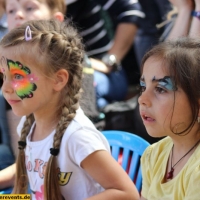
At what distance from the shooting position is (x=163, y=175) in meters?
1.32

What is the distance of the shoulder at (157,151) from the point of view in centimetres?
140

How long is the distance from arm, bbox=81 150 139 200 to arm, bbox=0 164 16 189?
46 cm

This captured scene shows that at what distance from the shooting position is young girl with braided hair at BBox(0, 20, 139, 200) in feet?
4.83

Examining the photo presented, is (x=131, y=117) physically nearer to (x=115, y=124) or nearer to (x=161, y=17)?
(x=115, y=124)

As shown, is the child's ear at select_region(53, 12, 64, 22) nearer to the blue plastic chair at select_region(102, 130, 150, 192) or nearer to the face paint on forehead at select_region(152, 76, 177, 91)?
the blue plastic chair at select_region(102, 130, 150, 192)

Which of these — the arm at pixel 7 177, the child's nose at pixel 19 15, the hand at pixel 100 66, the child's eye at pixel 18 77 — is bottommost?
the arm at pixel 7 177

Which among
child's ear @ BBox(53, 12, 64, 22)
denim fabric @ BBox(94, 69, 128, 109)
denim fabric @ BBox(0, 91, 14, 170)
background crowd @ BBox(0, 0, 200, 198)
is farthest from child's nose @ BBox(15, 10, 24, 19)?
denim fabric @ BBox(94, 69, 128, 109)

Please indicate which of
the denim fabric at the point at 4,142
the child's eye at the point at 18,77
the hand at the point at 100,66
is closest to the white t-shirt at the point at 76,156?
the child's eye at the point at 18,77

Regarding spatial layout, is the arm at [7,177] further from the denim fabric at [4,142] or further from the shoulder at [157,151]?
the shoulder at [157,151]

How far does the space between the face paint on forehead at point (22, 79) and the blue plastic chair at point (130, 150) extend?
1.53 ft

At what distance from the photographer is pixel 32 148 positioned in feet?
5.43

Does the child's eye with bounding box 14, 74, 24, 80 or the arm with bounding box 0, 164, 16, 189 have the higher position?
the child's eye with bounding box 14, 74, 24, 80

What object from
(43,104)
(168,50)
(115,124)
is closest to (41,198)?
(43,104)

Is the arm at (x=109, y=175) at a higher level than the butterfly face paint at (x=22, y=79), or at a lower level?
lower
